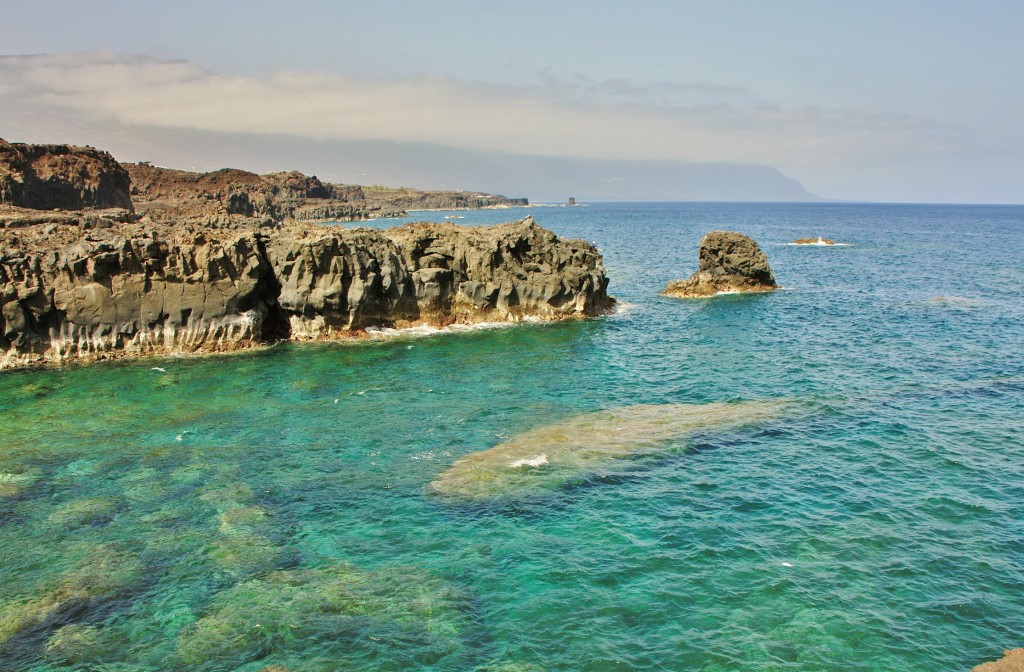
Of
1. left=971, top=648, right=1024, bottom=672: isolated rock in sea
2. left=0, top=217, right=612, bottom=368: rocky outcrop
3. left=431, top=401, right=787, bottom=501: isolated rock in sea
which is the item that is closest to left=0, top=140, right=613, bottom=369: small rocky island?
left=0, top=217, right=612, bottom=368: rocky outcrop

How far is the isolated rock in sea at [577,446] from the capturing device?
27.6 metres

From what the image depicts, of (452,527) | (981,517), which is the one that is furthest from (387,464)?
(981,517)

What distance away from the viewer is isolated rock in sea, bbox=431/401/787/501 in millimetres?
27578

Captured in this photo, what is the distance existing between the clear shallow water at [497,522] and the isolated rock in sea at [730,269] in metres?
30.6

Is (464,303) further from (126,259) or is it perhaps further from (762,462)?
(762,462)

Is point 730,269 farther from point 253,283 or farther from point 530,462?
point 530,462

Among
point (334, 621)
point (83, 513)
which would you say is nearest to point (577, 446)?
point (334, 621)

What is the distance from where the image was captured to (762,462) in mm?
29938

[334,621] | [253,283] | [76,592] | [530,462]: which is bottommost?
[76,592]

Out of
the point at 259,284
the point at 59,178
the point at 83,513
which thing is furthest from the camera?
the point at 59,178

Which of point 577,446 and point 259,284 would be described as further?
point 259,284

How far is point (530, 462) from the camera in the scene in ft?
96.9

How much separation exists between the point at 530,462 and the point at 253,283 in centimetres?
3105

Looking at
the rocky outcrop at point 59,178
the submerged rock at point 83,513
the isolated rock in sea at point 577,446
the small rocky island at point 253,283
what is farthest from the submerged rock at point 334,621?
the rocky outcrop at point 59,178
